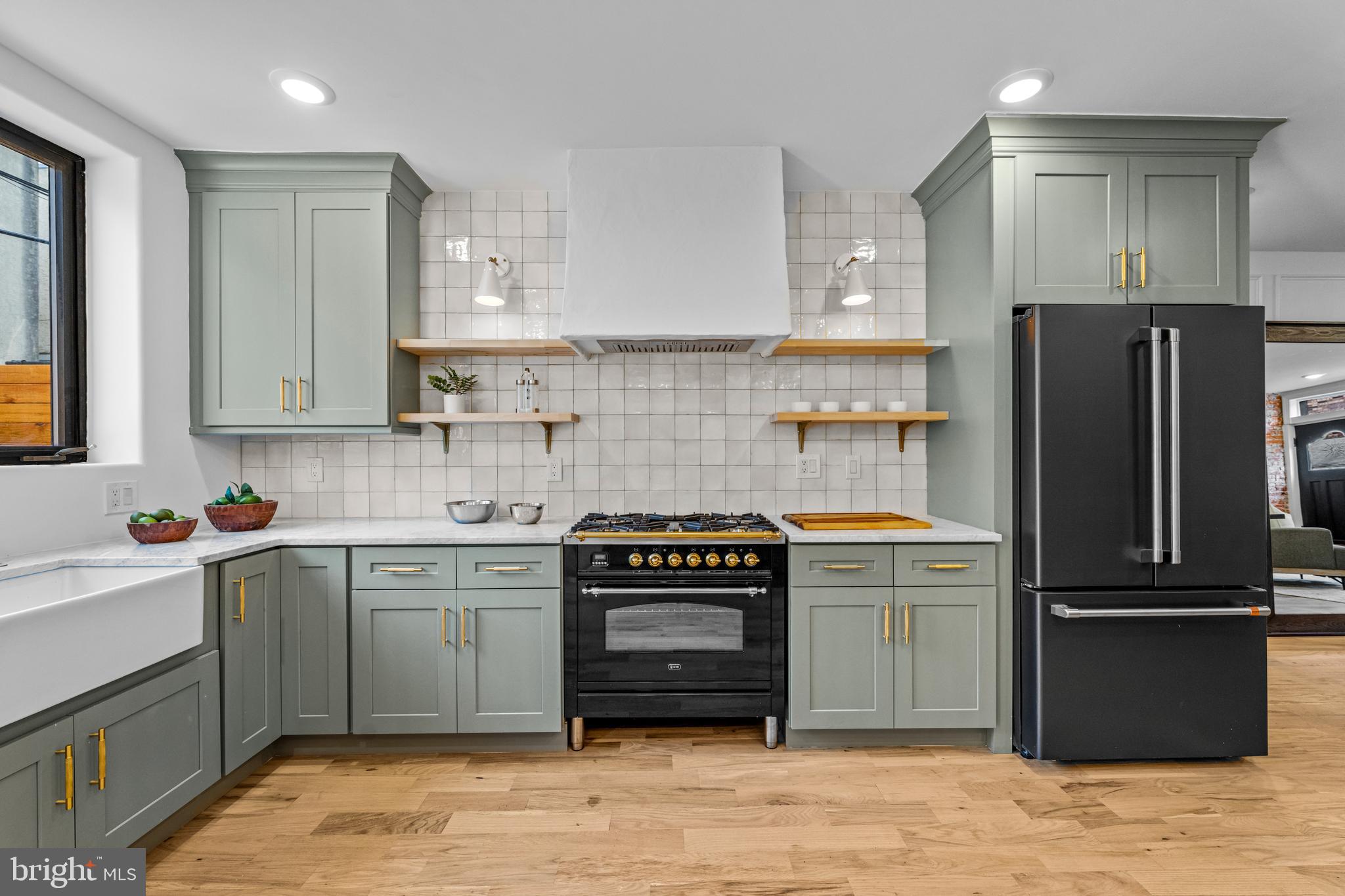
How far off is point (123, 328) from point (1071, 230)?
364 centimetres

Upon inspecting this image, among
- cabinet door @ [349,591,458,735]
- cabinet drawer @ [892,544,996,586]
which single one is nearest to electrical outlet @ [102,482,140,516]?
cabinet door @ [349,591,458,735]

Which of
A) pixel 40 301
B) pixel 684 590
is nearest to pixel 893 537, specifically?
pixel 684 590

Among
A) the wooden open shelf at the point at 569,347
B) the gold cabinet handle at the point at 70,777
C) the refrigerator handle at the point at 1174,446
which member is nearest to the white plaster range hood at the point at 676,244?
the wooden open shelf at the point at 569,347

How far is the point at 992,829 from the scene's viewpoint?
1966 millimetres

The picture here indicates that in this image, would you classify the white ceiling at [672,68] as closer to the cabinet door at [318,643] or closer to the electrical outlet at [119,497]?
the electrical outlet at [119,497]

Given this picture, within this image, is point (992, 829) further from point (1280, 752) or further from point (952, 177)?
point (952, 177)

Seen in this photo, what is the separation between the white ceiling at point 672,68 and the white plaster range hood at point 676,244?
0.11 m

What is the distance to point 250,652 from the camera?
2.24 meters

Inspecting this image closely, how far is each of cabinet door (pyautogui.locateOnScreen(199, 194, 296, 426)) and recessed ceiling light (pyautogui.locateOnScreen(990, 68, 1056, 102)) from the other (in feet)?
9.15

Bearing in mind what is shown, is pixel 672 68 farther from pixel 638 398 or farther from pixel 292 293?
pixel 292 293

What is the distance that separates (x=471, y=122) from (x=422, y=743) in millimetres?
2409

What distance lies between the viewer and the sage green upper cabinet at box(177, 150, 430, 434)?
268 cm

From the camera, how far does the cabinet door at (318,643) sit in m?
2.40

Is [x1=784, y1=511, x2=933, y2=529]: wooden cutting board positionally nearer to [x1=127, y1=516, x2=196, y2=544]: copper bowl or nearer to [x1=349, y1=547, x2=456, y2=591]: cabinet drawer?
[x1=349, y1=547, x2=456, y2=591]: cabinet drawer
